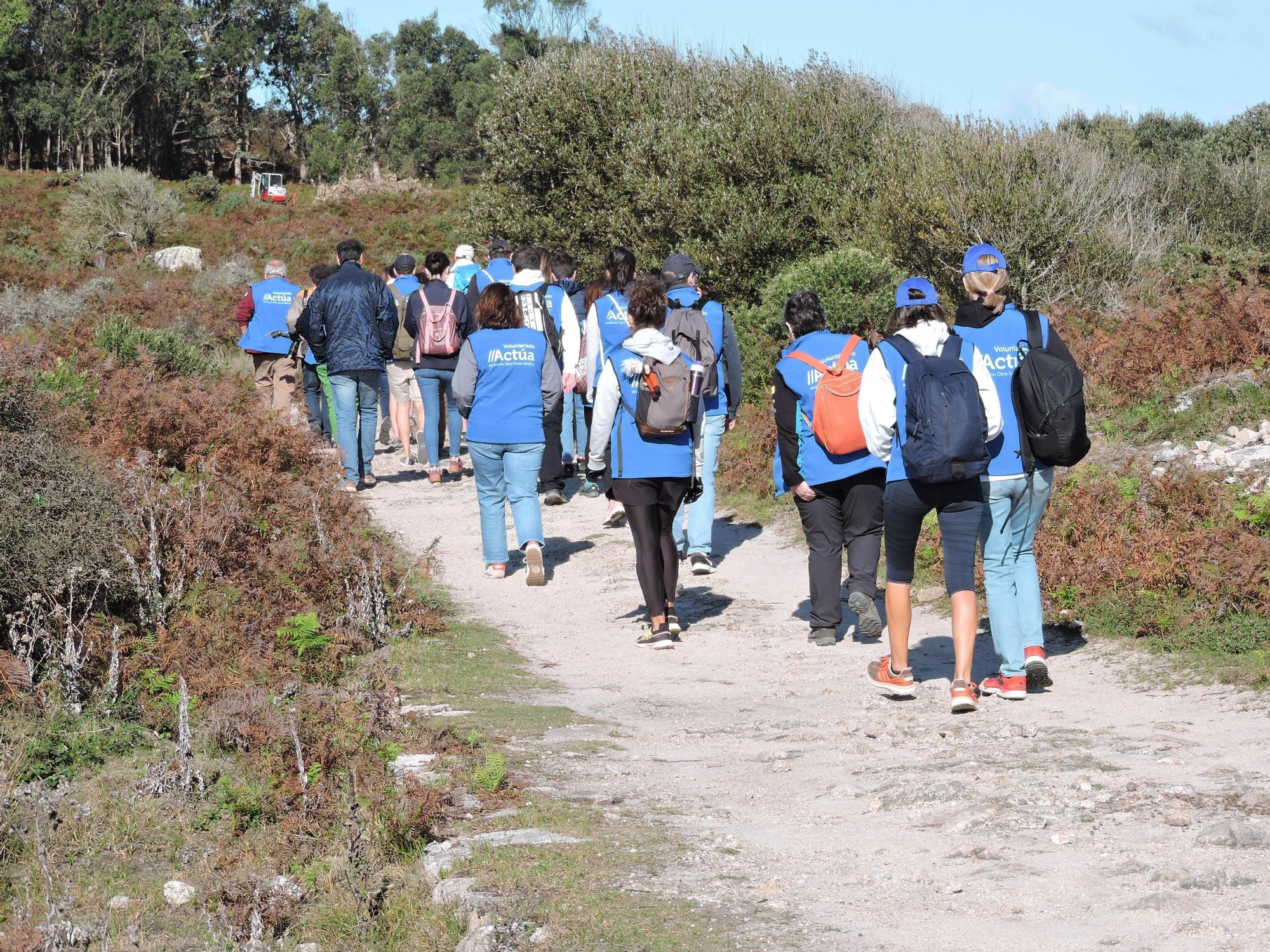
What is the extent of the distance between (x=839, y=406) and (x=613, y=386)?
1407mm

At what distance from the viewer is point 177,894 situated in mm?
4602

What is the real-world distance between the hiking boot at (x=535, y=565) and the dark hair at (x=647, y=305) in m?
2.38

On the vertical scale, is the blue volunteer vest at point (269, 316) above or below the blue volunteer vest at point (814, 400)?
above

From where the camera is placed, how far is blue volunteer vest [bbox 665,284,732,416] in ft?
30.2

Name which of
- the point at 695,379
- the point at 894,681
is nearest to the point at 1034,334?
the point at 894,681

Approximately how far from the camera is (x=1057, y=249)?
688 inches

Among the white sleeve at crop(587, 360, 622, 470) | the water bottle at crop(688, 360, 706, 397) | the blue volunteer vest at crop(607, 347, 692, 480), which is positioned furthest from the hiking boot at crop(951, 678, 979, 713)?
the white sleeve at crop(587, 360, 622, 470)

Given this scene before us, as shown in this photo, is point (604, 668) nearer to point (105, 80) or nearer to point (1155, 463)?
point (1155, 463)

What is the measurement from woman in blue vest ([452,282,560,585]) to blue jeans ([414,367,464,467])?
8.94 ft

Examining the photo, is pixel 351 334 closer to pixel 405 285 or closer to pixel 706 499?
pixel 405 285

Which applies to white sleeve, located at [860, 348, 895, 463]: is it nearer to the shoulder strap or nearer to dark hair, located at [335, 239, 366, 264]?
the shoulder strap

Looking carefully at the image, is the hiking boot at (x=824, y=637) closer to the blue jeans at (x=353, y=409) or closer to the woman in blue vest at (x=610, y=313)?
the woman in blue vest at (x=610, y=313)

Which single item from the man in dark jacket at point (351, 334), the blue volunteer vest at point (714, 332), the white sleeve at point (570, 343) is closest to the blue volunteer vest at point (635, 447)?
the blue volunteer vest at point (714, 332)

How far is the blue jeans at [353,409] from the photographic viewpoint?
12.4 m
